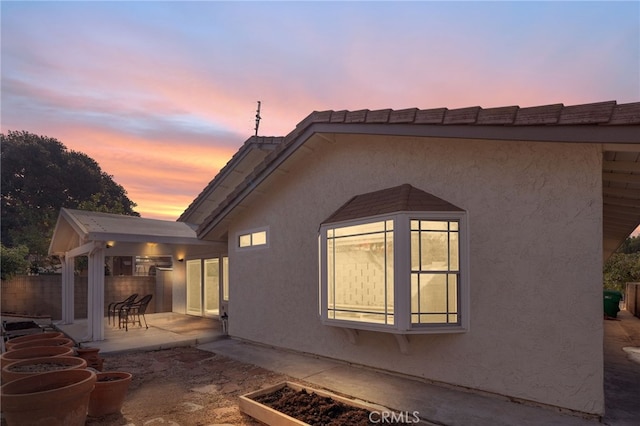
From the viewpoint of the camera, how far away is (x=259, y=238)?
9758 millimetres

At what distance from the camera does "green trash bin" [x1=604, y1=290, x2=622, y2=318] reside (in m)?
13.7

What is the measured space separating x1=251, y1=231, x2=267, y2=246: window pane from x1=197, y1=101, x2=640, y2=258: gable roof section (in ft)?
6.17

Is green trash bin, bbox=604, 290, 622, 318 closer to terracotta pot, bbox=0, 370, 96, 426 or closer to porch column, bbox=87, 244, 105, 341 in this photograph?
terracotta pot, bbox=0, 370, 96, 426

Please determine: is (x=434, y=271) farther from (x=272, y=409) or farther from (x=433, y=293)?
(x=272, y=409)

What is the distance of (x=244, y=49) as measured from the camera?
9.48 metres

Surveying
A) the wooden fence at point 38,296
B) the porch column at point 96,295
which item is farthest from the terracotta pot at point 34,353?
the wooden fence at point 38,296

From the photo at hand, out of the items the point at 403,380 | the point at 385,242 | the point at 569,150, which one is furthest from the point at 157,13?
the point at 403,380

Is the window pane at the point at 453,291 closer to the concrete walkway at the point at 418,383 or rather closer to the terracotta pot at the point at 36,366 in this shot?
the concrete walkway at the point at 418,383

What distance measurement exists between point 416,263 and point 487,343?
145 centimetres

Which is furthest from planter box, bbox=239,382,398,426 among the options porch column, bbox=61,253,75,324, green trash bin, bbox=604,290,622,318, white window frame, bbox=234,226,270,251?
green trash bin, bbox=604,290,622,318

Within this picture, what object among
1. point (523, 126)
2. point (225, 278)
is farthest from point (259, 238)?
point (523, 126)

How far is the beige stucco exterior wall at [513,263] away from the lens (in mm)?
4871

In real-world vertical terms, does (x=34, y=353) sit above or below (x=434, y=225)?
below

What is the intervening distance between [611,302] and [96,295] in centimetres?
1622
